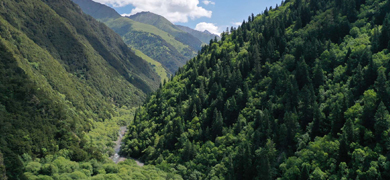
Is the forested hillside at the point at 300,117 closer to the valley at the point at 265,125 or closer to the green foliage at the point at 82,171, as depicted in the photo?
the valley at the point at 265,125

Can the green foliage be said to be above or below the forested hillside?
below

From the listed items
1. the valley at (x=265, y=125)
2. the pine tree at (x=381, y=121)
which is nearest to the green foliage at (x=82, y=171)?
the valley at (x=265, y=125)

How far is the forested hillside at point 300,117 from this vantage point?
4040 inches

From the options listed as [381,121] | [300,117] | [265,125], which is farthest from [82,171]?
[381,121]

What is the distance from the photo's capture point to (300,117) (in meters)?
134

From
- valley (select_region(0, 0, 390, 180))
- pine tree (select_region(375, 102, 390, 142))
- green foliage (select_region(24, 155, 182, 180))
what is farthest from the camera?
green foliage (select_region(24, 155, 182, 180))

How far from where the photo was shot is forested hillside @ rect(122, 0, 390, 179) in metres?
103

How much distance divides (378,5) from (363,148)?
140m

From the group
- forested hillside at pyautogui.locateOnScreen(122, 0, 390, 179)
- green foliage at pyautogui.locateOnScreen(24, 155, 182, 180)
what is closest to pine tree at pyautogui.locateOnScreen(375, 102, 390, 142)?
forested hillside at pyautogui.locateOnScreen(122, 0, 390, 179)

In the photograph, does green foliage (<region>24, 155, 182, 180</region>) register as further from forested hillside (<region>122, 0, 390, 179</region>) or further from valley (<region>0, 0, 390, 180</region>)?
forested hillside (<region>122, 0, 390, 179</region>)

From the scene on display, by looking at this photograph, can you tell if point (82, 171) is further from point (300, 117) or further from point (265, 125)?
point (300, 117)

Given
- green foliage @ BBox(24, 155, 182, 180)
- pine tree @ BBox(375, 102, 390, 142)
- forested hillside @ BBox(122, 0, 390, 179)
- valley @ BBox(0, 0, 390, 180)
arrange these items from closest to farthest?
pine tree @ BBox(375, 102, 390, 142)
forested hillside @ BBox(122, 0, 390, 179)
valley @ BBox(0, 0, 390, 180)
green foliage @ BBox(24, 155, 182, 180)

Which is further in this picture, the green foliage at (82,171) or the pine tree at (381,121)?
the green foliage at (82,171)

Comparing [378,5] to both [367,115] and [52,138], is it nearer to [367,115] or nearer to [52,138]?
[367,115]
